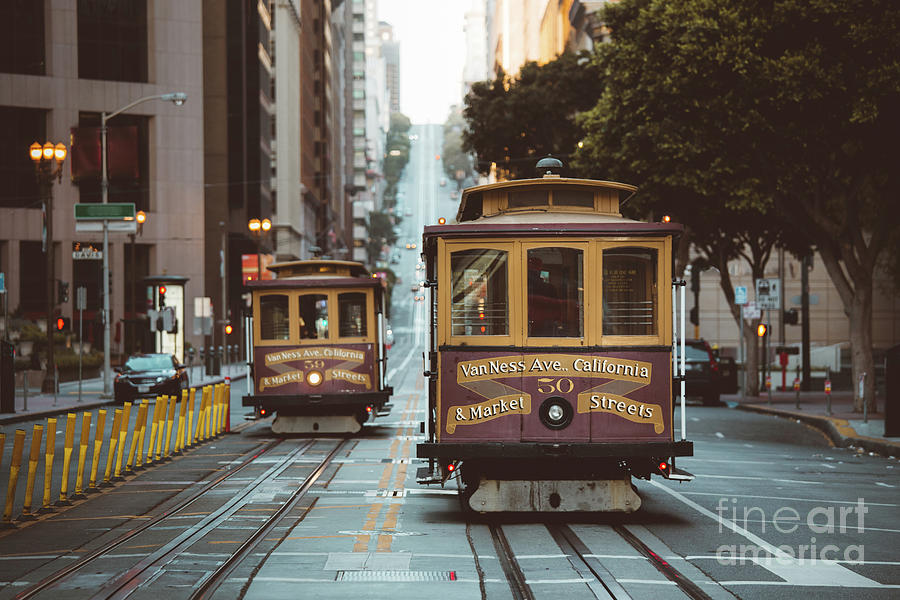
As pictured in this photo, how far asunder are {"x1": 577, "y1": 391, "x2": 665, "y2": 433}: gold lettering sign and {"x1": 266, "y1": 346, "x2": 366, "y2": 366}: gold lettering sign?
38.6ft

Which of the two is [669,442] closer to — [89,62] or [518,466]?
[518,466]

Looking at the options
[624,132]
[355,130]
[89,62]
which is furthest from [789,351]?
[355,130]

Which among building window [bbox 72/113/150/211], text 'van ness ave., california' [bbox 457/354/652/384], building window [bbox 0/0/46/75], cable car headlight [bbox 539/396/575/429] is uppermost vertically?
Result: building window [bbox 0/0/46/75]

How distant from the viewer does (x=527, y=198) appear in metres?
Result: 13.6

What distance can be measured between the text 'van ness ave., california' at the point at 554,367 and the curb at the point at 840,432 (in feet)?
36.0

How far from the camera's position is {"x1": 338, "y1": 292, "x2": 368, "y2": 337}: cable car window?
23969 millimetres

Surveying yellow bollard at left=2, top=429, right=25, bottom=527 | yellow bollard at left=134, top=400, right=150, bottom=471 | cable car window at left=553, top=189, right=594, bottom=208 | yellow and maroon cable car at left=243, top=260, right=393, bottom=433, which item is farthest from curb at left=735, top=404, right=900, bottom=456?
yellow bollard at left=2, top=429, right=25, bottom=527

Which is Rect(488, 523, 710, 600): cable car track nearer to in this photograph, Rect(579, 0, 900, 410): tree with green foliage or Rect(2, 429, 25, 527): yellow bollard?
Rect(2, 429, 25, 527): yellow bollard

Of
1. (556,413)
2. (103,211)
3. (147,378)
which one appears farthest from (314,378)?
(103,211)

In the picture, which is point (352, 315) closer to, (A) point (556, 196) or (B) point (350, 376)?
(B) point (350, 376)

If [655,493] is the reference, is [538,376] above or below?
above

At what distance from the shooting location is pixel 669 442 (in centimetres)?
1259

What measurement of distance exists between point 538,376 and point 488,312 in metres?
0.81

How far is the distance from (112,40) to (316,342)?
5006 cm
